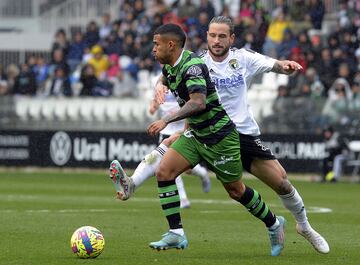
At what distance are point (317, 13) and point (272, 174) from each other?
22.1m

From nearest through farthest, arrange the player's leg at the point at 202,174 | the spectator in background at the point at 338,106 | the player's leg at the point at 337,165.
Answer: the player's leg at the point at 202,174 → the player's leg at the point at 337,165 → the spectator in background at the point at 338,106

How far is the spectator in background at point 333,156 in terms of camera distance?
27.5 meters

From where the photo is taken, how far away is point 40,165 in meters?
30.9

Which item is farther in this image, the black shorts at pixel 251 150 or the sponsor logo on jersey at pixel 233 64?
the sponsor logo on jersey at pixel 233 64

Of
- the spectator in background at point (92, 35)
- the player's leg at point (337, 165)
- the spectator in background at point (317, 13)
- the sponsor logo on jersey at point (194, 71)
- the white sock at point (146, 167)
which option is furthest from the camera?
the spectator in background at point (92, 35)

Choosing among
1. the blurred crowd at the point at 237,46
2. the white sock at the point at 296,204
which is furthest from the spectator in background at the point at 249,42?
the white sock at the point at 296,204

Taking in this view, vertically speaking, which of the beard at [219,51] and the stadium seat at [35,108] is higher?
the beard at [219,51]

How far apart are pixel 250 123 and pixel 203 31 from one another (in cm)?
2123

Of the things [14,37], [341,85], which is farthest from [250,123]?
[14,37]

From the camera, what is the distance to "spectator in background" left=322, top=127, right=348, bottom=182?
90.3 ft

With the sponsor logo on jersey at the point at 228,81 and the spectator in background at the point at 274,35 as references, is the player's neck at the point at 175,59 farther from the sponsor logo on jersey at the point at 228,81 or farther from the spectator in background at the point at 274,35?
the spectator in background at the point at 274,35

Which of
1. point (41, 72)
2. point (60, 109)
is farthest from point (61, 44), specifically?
point (60, 109)

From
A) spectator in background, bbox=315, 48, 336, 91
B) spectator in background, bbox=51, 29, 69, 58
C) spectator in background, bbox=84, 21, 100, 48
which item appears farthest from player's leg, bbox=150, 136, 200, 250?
spectator in background, bbox=84, 21, 100, 48

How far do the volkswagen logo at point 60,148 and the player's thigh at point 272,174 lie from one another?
19.4 meters
